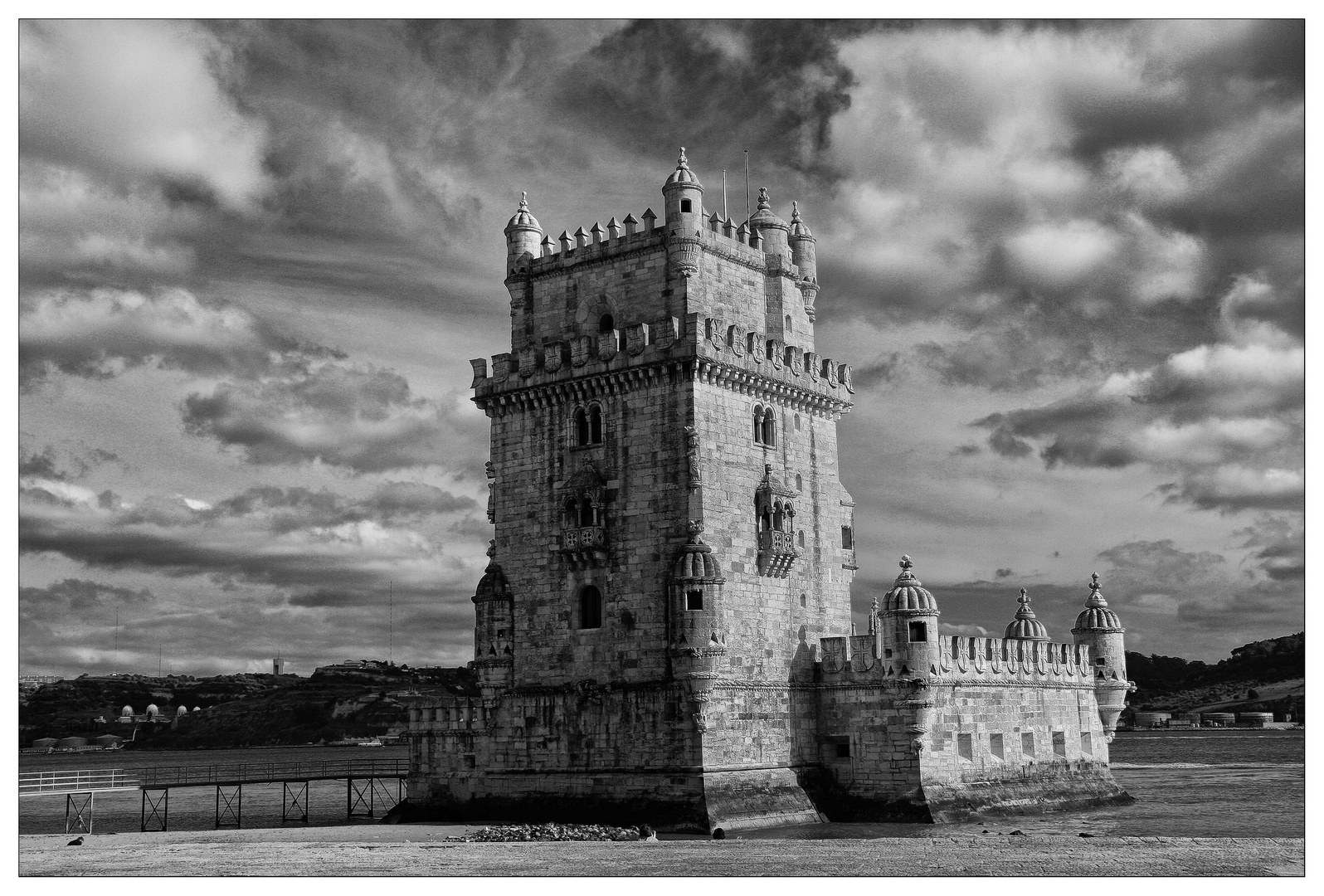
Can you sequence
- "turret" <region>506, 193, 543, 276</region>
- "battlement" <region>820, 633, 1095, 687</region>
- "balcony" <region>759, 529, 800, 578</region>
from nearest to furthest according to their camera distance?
"battlement" <region>820, 633, 1095, 687</region> → "balcony" <region>759, 529, 800, 578</region> → "turret" <region>506, 193, 543, 276</region>

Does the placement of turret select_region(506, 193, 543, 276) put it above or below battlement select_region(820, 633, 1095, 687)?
above

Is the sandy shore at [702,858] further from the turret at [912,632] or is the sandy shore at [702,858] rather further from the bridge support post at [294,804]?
the bridge support post at [294,804]

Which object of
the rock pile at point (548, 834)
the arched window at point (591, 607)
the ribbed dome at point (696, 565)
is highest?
the ribbed dome at point (696, 565)

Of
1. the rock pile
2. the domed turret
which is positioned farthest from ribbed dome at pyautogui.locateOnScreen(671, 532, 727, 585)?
the domed turret

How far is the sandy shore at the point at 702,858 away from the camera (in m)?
39.9

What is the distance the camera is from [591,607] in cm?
5791

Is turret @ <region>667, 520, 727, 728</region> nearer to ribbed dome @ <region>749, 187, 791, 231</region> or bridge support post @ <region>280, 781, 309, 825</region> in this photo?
ribbed dome @ <region>749, 187, 791, 231</region>

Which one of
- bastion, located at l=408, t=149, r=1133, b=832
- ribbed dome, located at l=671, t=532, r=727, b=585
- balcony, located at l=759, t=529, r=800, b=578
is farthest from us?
balcony, located at l=759, t=529, r=800, b=578

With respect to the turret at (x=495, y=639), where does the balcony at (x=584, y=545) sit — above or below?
above

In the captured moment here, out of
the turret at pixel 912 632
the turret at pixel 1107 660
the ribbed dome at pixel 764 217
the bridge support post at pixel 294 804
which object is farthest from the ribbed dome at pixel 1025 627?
the bridge support post at pixel 294 804

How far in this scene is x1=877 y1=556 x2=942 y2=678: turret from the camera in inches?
2240

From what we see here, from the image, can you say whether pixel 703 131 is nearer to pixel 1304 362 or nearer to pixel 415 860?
pixel 1304 362

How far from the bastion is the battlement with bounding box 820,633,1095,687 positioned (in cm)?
11

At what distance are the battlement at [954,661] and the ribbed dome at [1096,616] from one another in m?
6.65
